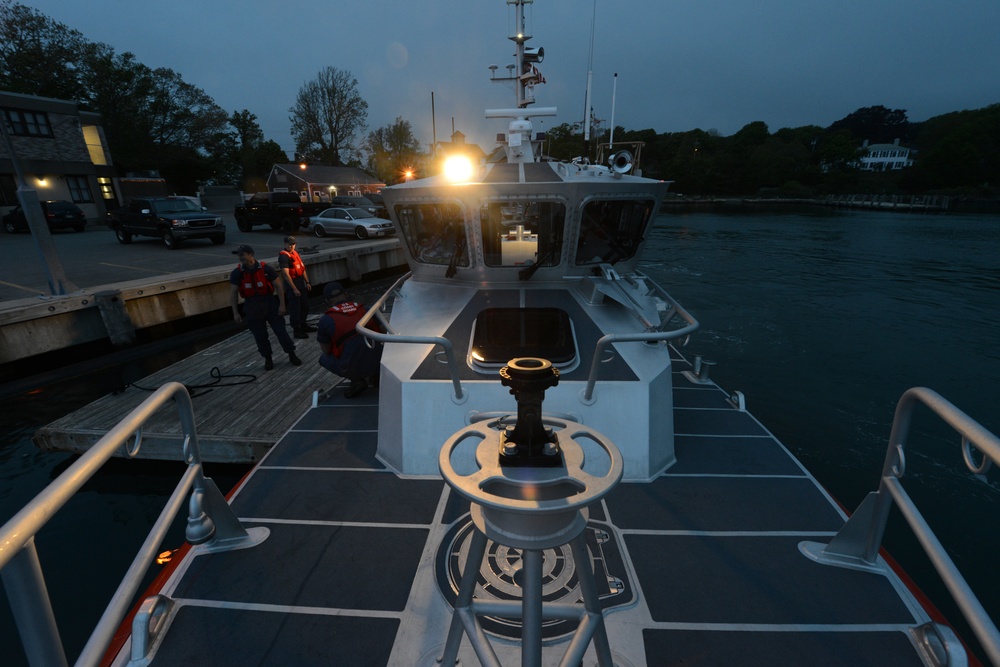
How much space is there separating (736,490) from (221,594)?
12.4ft

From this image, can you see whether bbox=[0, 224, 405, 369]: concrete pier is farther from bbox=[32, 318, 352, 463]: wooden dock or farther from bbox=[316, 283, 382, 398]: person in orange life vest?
bbox=[316, 283, 382, 398]: person in orange life vest

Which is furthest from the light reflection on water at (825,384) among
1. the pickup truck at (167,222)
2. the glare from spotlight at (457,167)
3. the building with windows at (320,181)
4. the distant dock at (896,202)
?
the distant dock at (896,202)

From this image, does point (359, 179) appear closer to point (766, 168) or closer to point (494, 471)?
point (494, 471)

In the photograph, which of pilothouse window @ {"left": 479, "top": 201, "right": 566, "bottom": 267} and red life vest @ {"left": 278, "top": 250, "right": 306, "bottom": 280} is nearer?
pilothouse window @ {"left": 479, "top": 201, "right": 566, "bottom": 267}

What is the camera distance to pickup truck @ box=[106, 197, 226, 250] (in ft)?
57.6

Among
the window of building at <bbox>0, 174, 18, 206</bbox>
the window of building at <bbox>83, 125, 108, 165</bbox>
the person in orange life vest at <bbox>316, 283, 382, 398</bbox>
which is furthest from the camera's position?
the window of building at <bbox>83, 125, 108, 165</bbox>

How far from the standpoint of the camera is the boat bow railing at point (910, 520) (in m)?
1.62

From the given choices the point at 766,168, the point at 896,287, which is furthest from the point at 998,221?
the point at 766,168

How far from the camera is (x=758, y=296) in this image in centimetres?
1747

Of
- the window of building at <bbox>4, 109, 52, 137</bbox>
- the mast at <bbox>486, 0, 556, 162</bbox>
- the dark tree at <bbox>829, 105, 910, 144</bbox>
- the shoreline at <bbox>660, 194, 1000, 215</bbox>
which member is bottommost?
the shoreline at <bbox>660, 194, 1000, 215</bbox>

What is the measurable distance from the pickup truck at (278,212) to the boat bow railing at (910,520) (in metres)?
26.0

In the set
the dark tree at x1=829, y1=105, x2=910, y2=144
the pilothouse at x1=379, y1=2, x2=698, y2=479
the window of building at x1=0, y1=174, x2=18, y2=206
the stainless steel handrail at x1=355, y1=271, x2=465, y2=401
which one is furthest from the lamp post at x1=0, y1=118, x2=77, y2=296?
the dark tree at x1=829, y1=105, x2=910, y2=144

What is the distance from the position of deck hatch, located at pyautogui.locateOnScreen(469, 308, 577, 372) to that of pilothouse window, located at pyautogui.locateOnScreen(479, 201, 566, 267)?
59 cm

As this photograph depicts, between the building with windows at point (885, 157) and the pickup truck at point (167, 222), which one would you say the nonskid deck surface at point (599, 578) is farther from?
the building with windows at point (885, 157)
